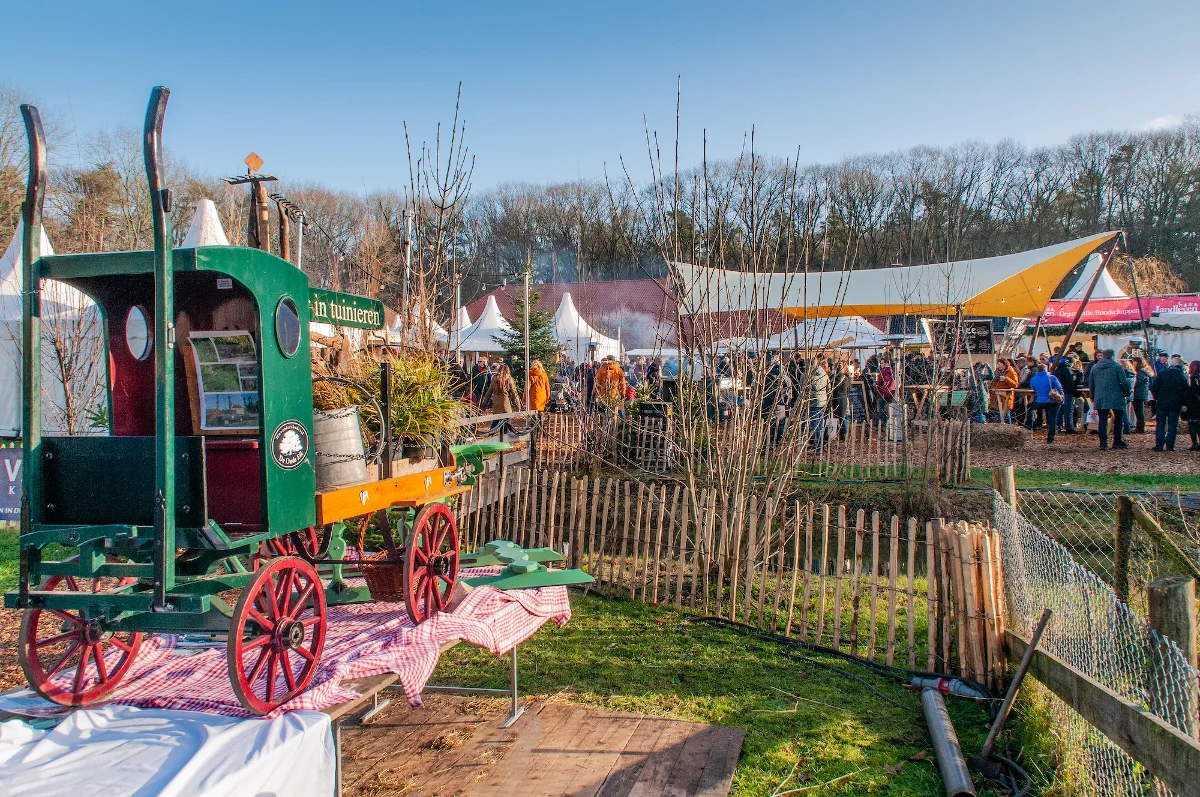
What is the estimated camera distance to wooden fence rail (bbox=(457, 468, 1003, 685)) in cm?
532

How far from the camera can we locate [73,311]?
1003cm

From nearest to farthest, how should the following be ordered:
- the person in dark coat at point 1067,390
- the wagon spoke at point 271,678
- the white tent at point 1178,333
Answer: the wagon spoke at point 271,678 < the person in dark coat at point 1067,390 < the white tent at point 1178,333

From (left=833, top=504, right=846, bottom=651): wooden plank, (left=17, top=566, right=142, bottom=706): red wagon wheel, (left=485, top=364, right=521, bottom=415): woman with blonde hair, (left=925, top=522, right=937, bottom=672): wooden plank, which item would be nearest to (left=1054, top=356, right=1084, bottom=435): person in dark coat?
(left=485, top=364, right=521, bottom=415): woman with blonde hair

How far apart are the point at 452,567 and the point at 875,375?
13.5 meters

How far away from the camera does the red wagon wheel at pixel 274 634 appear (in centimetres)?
322

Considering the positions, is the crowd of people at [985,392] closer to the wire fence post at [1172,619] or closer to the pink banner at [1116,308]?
the pink banner at [1116,308]

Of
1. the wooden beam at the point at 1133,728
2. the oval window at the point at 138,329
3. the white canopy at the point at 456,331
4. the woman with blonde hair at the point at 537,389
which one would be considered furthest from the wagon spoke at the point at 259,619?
the woman with blonde hair at the point at 537,389

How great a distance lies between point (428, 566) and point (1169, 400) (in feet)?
43.0

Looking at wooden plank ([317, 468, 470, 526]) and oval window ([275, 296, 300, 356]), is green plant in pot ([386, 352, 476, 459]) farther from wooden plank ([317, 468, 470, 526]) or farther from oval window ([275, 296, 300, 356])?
oval window ([275, 296, 300, 356])

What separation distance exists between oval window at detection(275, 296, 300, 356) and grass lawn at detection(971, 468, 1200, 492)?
391 inches

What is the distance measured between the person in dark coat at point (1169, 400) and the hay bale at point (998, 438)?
1950 mm

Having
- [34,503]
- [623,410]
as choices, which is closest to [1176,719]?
[34,503]

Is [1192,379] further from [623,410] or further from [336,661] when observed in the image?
[336,661]

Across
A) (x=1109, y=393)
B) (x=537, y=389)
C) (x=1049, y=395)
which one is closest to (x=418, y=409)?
(x=537, y=389)
